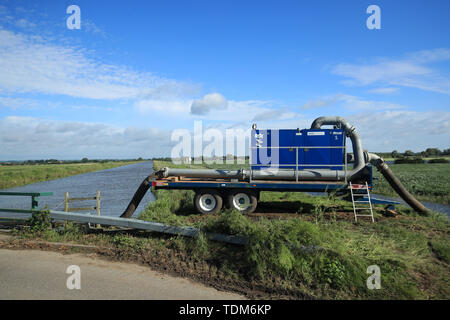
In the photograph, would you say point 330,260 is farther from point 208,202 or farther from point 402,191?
point 402,191

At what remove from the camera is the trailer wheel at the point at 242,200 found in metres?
10.3

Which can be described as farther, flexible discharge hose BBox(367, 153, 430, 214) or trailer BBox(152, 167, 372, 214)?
flexible discharge hose BBox(367, 153, 430, 214)

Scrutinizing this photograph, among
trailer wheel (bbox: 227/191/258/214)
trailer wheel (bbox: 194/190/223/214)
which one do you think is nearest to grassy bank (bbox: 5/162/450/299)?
trailer wheel (bbox: 194/190/223/214)

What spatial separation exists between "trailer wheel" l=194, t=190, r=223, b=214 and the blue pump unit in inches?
80.0

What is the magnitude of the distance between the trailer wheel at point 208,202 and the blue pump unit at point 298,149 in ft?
6.67

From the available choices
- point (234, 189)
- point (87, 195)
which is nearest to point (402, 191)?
point (234, 189)

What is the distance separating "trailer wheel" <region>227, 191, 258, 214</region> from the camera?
33.8ft

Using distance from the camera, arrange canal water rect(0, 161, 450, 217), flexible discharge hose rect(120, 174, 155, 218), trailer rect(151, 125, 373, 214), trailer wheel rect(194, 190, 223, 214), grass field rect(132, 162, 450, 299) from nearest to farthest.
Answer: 1. grass field rect(132, 162, 450, 299)
2. trailer rect(151, 125, 373, 214)
3. trailer wheel rect(194, 190, 223, 214)
4. flexible discharge hose rect(120, 174, 155, 218)
5. canal water rect(0, 161, 450, 217)

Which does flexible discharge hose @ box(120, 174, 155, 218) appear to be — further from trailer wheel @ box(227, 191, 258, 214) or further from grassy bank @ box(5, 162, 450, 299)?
trailer wheel @ box(227, 191, 258, 214)

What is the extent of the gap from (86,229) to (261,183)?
575 cm

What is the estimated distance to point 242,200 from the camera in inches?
413

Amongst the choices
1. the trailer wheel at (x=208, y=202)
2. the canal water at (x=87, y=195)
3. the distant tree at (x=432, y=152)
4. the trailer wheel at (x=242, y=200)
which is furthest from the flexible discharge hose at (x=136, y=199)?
the distant tree at (x=432, y=152)

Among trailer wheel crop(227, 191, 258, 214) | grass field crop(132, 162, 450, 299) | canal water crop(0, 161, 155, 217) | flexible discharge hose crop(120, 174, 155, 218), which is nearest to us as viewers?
grass field crop(132, 162, 450, 299)

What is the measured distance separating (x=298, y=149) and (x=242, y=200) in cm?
303
